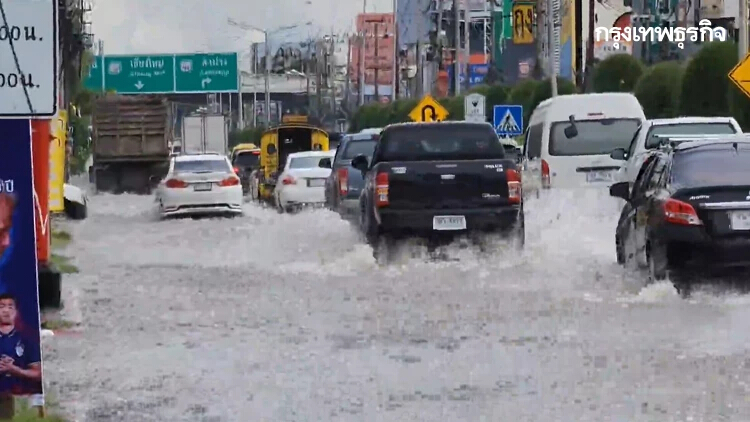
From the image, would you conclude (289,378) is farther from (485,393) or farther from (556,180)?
(556,180)

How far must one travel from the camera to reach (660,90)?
44.2m

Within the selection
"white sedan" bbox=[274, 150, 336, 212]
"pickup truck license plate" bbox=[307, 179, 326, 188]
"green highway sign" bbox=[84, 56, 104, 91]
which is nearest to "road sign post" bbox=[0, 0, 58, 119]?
"white sedan" bbox=[274, 150, 336, 212]

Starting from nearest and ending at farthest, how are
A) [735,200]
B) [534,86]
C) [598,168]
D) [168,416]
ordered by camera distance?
1. [168,416]
2. [735,200]
3. [598,168]
4. [534,86]

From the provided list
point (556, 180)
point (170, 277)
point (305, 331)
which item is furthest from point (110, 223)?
point (305, 331)

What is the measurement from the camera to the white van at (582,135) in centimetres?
2777

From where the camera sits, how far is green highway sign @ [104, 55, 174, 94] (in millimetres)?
70500

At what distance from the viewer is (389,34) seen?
14200 cm

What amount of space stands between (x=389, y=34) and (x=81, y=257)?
120 meters

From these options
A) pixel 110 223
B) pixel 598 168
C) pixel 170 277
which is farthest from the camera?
pixel 110 223

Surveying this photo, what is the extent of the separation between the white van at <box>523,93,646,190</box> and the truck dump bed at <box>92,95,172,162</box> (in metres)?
25.8

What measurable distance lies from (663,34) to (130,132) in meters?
37.5

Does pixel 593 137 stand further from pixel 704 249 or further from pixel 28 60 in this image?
pixel 28 60

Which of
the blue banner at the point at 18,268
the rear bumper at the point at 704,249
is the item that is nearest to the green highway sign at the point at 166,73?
the rear bumper at the point at 704,249

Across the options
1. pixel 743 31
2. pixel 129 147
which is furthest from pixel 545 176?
pixel 129 147
